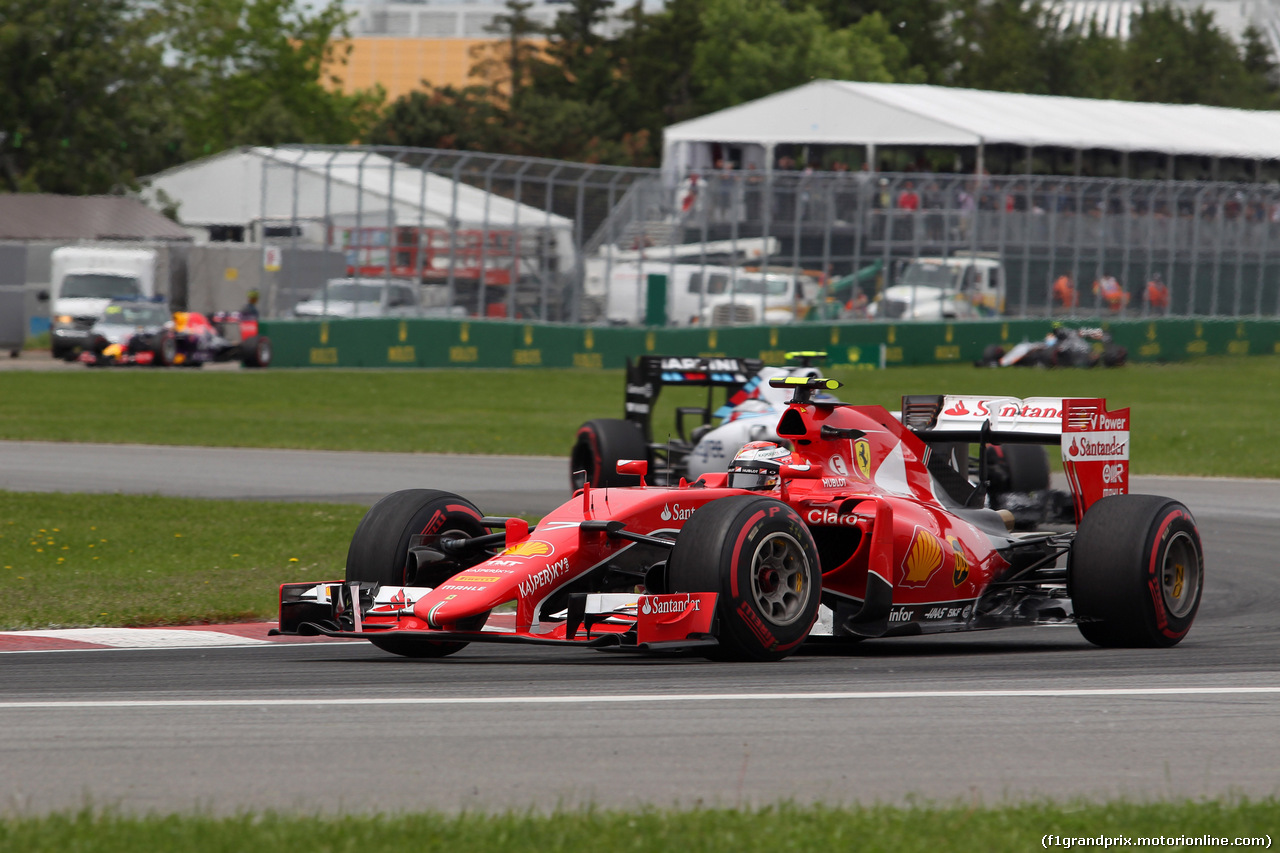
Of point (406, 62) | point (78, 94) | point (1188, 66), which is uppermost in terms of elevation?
point (406, 62)

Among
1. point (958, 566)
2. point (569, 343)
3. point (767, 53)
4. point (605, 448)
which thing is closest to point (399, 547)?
point (958, 566)

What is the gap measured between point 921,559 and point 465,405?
70.0 ft

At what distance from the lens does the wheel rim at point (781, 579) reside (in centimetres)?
765

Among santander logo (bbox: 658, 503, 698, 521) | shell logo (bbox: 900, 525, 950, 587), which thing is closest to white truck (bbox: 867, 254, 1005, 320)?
shell logo (bbox: 900, 525, 950, 587)

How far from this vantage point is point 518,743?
5.84 metres

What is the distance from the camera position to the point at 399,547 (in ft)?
26.5

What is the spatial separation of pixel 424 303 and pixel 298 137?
4624cm

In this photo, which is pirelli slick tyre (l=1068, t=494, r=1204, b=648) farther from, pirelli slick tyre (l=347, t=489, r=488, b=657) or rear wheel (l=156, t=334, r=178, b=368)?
rear wheel (l=156, t=334, r=178, b=368)

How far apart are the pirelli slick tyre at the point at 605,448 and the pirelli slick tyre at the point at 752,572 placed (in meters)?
7.26

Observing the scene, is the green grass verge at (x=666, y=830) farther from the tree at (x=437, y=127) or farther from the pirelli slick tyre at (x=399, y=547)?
the tree at (x=437, y=127)

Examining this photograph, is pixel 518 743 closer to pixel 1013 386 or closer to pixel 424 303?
pixel 1013 386

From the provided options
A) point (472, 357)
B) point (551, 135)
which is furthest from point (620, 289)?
point (551, 135)

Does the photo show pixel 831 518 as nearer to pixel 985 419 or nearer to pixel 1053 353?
pixel 985 419

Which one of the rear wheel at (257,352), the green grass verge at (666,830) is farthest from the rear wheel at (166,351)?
the green grass verge at (666,830)
